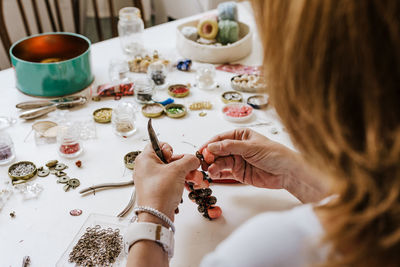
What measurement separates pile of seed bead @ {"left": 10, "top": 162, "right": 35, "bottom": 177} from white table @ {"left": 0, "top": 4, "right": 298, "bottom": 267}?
2 centimetres

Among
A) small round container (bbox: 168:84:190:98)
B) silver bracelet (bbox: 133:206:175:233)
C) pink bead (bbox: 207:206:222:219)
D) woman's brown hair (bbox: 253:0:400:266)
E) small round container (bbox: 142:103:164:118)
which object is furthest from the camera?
small round container (bbox: 168:84:190:98)

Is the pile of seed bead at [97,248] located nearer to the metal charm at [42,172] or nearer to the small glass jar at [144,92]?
the metal charm at [42,172]

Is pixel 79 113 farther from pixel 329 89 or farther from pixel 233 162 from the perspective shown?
pixel 329 89

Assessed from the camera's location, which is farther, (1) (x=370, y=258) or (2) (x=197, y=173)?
(2) (x=197, y=173)

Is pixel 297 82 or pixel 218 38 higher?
pixel 297 82

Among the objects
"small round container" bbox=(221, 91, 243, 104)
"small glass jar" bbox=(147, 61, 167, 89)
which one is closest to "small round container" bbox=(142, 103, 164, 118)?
"small glass jar" bbox=(147, 61, 167, 89)

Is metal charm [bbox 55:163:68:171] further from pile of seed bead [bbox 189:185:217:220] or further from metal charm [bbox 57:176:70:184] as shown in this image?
pile of seed bead [bbox 189:185:217:220]

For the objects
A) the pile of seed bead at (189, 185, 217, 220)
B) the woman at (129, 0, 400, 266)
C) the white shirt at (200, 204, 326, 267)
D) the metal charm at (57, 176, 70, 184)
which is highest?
the woman at (129, 0, 400, 266)

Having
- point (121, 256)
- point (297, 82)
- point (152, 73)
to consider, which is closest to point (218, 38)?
point (152, 73)

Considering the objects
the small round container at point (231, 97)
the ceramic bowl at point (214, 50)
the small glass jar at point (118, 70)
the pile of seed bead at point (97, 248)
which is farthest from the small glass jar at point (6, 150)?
the ceramic bowl at point (214, 50)

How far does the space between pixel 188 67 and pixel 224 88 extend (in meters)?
0.19

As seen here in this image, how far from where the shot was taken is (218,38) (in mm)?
1689

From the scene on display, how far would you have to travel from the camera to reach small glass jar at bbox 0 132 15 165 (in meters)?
1.08

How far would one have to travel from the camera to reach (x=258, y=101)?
138 cm
